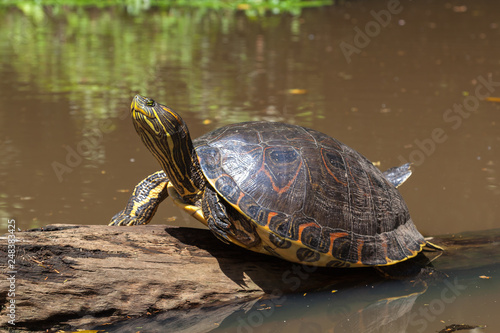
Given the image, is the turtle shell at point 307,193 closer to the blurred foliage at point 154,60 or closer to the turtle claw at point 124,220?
the turtle claw at point 124,220

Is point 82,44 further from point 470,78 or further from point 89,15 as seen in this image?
point 470,78

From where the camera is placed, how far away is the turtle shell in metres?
3.25

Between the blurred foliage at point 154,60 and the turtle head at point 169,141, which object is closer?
the turtle head at point 169,141

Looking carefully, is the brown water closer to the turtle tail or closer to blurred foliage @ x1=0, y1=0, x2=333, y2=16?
the turtle tail

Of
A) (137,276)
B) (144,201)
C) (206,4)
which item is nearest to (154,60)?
(144,201)

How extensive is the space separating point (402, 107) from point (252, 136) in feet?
13.6

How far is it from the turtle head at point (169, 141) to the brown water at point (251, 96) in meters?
1.09

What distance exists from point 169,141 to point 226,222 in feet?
1.91

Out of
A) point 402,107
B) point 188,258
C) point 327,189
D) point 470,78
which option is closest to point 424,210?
point 327,189

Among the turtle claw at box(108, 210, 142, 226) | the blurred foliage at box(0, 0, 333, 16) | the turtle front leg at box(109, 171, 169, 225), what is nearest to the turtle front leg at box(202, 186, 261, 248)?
the turtle front leg at box(109, 171, 169, 225)

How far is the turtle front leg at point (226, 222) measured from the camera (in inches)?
127

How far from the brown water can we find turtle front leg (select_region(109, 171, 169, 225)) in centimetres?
80

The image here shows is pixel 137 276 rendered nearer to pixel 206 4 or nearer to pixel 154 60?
pixel 154 60

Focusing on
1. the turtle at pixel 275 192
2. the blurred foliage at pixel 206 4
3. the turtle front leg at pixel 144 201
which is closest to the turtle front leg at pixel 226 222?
the turtle at pixel 275 192
